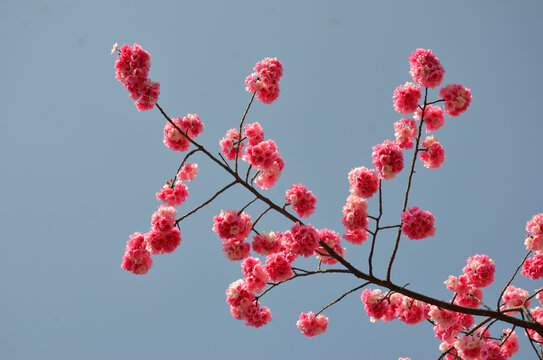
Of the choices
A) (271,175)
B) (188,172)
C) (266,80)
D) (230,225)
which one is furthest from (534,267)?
(188,172)

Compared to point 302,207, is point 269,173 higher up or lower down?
higher up

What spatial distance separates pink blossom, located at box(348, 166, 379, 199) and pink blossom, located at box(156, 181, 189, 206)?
2131 millimetres

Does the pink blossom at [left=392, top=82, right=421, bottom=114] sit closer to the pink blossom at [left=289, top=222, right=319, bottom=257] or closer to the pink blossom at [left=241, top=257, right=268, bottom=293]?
the pink blossom at [left=289, top=222, right=319, bottom=257]

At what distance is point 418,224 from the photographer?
15.7ft

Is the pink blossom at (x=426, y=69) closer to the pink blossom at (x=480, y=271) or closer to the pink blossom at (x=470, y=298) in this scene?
the pink blossom at (x=480, y=271)

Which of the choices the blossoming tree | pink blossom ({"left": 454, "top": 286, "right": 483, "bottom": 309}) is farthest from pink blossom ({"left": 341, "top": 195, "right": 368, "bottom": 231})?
pink blossom ({"left": 454, "top": 286, "right": 483, "bottom": 309})

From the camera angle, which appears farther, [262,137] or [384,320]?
[384,320]

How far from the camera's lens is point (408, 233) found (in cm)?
485

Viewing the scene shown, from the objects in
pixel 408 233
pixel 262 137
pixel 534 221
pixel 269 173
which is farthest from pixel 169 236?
pixel 534 221

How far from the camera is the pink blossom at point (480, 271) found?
5602 millimetres

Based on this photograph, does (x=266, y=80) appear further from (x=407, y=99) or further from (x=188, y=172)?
(x=407, y=99)

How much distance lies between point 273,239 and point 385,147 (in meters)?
1.85

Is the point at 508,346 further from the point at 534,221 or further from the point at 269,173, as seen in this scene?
the point at 269,173

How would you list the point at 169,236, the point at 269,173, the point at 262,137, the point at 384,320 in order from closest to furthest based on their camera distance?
the point at 169,236 → the point at 269,173 → the point at 262,137 → the point at 384,320
